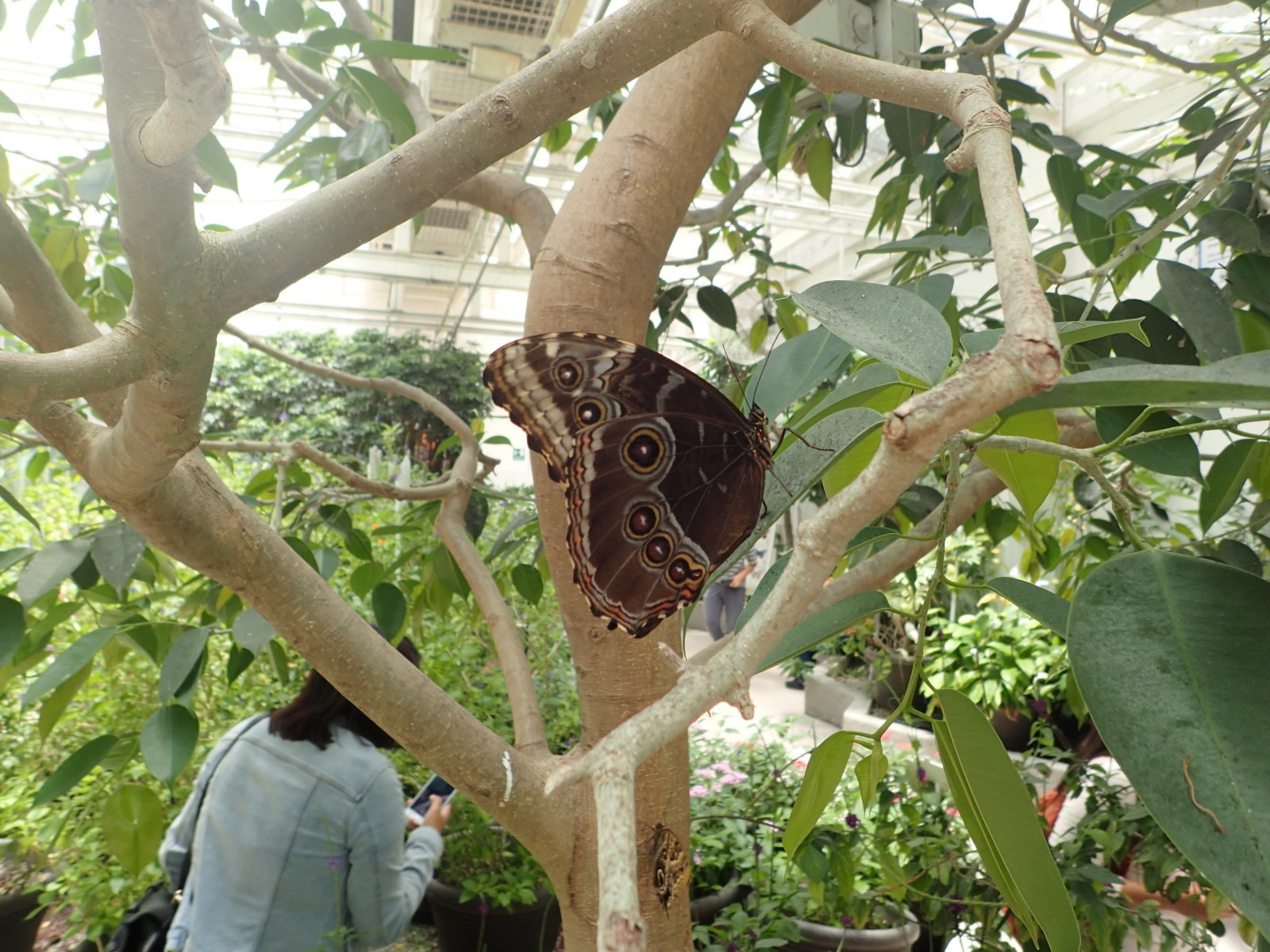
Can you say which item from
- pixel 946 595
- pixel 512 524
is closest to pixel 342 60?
pixel 512 524

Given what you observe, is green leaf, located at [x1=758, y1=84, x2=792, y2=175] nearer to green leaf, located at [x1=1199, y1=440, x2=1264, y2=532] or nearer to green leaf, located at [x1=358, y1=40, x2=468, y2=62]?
green leaf, located at [x1=358, y1=40, x2=468, y2=62]

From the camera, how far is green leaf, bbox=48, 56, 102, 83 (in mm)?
868

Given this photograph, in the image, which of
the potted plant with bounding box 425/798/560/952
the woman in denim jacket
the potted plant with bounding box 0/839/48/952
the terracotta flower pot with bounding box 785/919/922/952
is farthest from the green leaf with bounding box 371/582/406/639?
the potted plant with bounding box 0/839/48/952

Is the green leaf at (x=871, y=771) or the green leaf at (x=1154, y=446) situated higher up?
the green leaf at (x=1154, y=446)

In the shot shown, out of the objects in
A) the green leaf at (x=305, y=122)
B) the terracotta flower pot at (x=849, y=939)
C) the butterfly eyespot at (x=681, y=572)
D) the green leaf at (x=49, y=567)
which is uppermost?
the green leaf at (x=305, y=122)

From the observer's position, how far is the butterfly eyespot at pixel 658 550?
56cm

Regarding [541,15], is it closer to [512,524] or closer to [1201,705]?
[512,524]

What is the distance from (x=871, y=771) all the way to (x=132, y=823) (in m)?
0.89

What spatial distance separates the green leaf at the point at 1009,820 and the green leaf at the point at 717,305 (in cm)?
100

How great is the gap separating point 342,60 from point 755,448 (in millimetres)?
709

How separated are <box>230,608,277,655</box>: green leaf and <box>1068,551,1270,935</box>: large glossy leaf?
70 centimetres

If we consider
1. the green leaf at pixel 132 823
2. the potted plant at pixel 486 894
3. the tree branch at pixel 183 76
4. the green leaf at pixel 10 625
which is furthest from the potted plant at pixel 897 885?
the tree branch at pixel 183 76

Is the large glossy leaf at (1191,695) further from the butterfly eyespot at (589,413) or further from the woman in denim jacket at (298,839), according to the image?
the woman in denim jacket at (298,839)

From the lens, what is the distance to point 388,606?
1019 millimetres
